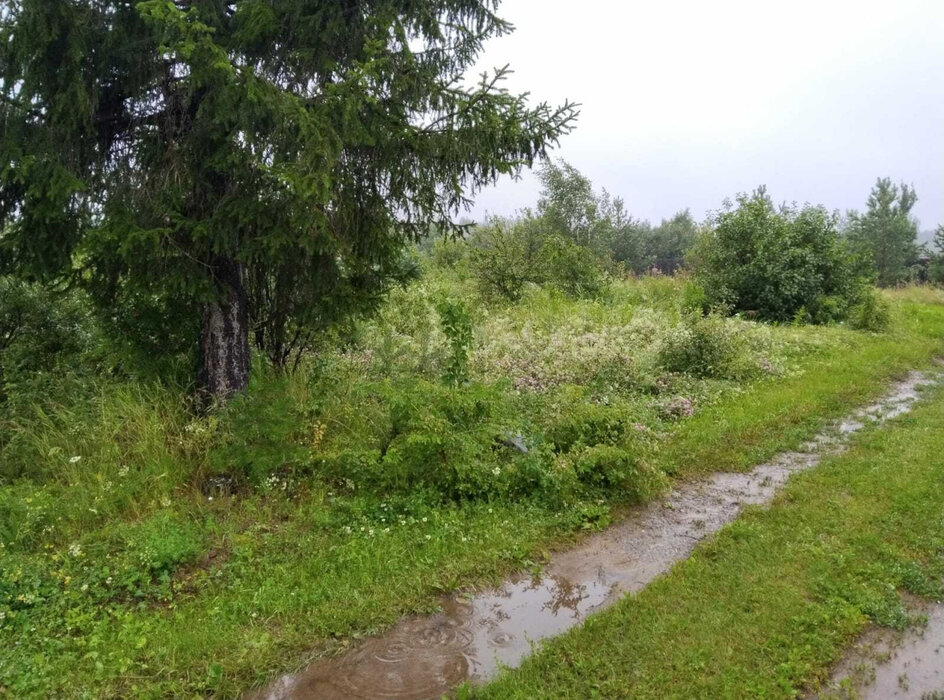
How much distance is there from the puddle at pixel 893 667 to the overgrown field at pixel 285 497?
6.49 ft

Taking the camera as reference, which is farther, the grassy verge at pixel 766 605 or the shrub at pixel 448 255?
the shrub at pixel 448 255

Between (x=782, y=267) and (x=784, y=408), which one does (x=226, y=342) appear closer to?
(x=784, y=408)

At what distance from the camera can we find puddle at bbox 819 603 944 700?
320 cm

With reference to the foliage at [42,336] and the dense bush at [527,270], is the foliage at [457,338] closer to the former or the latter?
the foliage at [42,336]

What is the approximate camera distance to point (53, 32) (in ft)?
14.8

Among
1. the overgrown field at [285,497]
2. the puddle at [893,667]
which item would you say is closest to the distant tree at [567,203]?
the overgrown field at [285,497]

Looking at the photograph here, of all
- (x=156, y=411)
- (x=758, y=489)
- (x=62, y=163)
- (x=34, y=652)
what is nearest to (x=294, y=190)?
(x=62, y=163)

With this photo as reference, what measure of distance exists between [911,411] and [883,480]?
317cm

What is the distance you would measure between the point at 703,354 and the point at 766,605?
253 inches

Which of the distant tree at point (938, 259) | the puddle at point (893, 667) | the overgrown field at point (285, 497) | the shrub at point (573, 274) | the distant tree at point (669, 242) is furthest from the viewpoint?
the distant tree at point (669, 242)

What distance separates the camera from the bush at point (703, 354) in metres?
9.75

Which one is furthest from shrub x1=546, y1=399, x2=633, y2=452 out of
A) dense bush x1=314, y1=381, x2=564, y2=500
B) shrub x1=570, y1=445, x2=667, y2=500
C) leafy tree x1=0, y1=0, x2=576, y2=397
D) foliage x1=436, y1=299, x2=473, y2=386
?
leafy tree x1=0, y1=0, x2=576, y2=397

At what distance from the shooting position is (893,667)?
3379 mm

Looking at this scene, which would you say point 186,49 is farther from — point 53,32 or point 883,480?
point 883,480
